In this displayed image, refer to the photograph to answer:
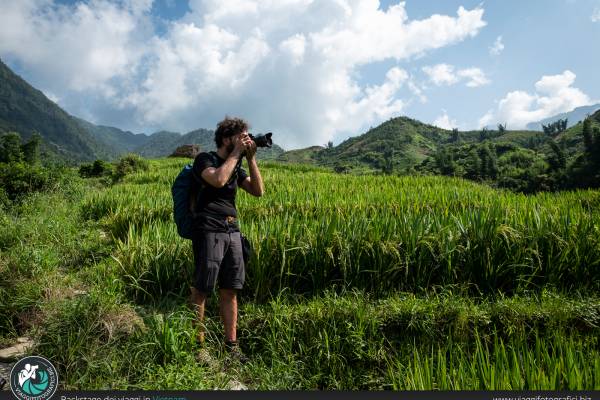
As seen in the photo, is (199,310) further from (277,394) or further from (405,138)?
(405,138)

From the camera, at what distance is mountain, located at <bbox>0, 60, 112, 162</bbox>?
15250cm

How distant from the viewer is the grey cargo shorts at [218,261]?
259cm

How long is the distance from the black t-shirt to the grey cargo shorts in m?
0.09

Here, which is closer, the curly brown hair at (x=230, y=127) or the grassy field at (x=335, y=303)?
the grassy field at (x=335, y=303)

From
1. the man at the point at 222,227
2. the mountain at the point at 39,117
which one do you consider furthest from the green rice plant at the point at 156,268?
the mountain at the point at 39,117

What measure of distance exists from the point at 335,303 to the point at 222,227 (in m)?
1.25

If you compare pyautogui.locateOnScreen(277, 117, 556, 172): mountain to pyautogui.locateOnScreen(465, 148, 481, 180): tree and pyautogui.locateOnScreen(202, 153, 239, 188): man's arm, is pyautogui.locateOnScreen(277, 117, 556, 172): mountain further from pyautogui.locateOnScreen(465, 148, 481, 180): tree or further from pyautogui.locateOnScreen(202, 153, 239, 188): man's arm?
pyautogui.locateOnScreen(202, 153, 239, 188): man's arm

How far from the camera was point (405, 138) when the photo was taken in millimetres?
117938

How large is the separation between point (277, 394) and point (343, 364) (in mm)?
935

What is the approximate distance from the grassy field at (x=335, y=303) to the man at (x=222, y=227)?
21 centimetres

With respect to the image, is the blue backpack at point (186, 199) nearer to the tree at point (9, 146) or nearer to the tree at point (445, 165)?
the tree at point (9, 146)

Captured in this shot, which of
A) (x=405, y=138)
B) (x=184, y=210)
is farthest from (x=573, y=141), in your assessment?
(x=184, y=210)

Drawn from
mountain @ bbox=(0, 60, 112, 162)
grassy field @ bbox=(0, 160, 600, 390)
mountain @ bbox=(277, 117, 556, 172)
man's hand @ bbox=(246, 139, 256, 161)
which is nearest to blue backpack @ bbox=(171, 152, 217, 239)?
man's hand @ bbox=(246, 139, 256, 161)

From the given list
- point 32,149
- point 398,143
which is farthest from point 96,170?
point 398,143
